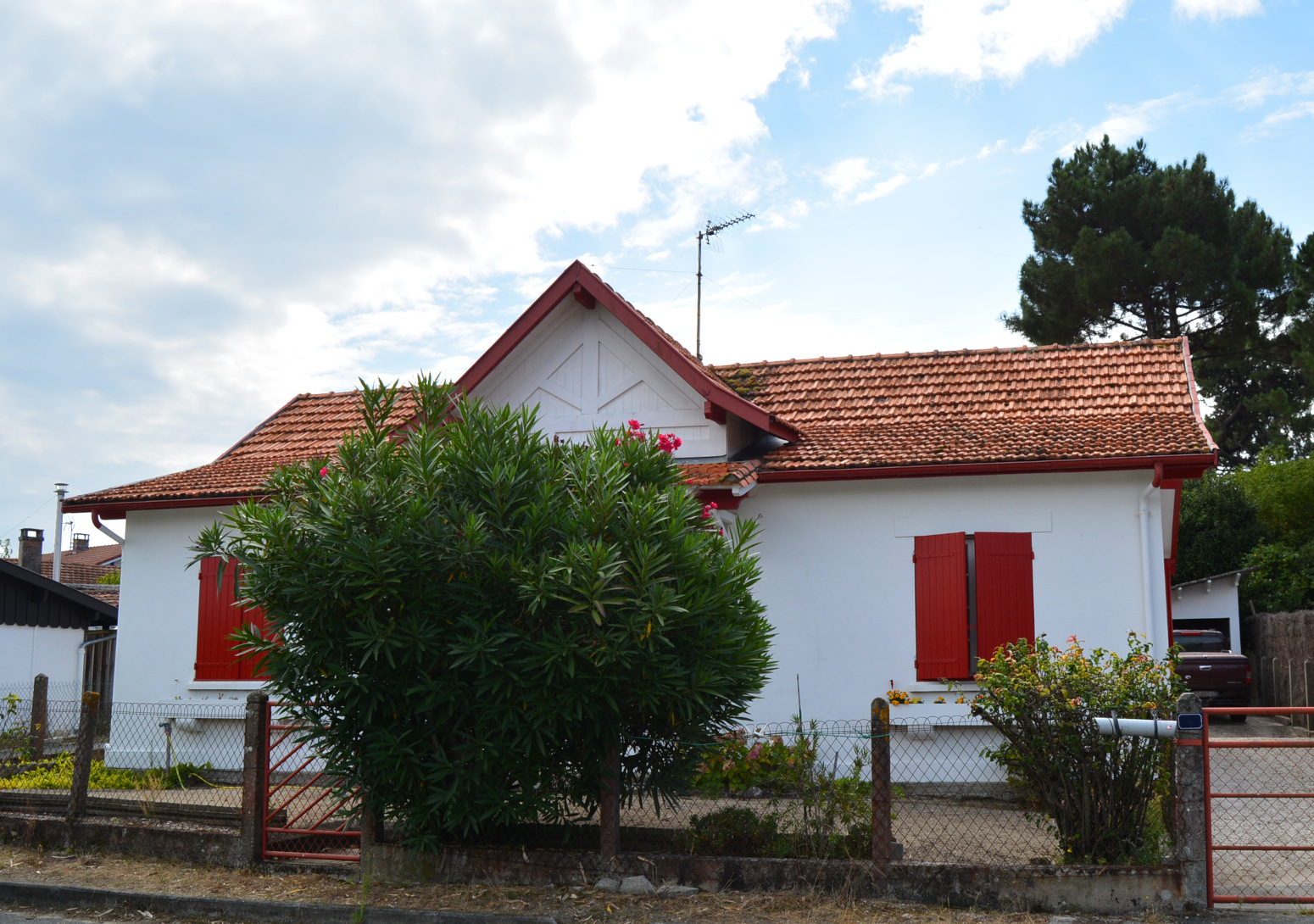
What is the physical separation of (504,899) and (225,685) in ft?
23.4

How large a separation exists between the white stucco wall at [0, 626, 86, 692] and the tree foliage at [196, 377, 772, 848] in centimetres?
1373

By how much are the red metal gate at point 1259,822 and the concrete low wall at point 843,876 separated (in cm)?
52

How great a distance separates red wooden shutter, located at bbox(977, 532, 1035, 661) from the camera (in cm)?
1040

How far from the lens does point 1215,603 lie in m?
24.0

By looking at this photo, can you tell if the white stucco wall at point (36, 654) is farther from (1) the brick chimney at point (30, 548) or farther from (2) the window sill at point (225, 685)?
(1) the brick chimney at point (30, 548)

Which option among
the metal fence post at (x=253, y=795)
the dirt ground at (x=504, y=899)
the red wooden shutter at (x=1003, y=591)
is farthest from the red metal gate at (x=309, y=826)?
the red wooden shutter at (x=1003, y=591)

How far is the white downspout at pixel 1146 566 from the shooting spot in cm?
1006

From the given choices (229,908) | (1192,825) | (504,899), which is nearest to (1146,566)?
(1192,825)

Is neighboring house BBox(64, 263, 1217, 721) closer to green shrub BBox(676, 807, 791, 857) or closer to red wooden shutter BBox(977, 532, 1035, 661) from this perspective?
red wooden shutter BBox(977, 532, 1035, 661)

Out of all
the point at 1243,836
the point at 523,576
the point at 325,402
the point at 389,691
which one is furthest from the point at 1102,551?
the point at 325,402

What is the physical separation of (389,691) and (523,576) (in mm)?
1318

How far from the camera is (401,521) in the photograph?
22.3 feet

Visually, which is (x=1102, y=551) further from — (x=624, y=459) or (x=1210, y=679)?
(x=1210, y=679)

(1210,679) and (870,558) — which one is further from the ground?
(870,558)
